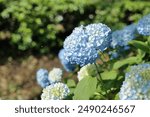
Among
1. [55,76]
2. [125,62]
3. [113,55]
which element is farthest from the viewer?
[113,55]

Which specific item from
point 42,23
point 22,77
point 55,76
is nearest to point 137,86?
point 55,76

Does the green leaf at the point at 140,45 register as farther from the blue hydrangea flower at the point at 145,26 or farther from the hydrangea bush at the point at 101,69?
the blue hydrangea flower at the point at 145,26

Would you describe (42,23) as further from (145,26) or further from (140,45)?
(140,45)

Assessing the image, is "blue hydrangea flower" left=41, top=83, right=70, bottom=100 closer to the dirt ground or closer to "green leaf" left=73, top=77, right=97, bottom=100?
"green leaf" left=73, top=77, right=97, bottom=100

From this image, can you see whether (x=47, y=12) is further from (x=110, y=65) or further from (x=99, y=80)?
(x=99, y=80)

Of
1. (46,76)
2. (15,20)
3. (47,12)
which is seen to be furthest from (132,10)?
(46,76)

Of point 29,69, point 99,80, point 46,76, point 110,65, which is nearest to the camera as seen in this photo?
point 99,80
